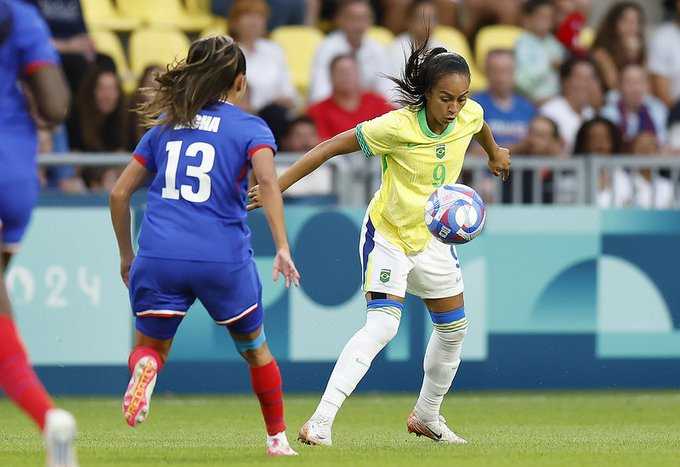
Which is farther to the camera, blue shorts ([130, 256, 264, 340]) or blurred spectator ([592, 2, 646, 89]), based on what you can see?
blurred spectator ([592, 2, 646, 89])

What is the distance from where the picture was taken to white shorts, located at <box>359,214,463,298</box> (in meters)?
8.31

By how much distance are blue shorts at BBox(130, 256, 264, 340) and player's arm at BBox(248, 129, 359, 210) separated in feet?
2.36

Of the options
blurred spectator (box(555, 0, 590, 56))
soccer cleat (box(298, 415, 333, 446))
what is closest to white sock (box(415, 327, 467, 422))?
soccer cleat (box(298, 415, 333, 446))

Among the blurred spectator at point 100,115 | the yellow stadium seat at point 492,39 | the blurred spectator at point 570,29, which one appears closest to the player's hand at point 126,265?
the blurred spectator at point 100,115

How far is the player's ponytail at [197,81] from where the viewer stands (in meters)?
7.29

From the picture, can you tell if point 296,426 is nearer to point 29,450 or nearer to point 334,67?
point 29,450

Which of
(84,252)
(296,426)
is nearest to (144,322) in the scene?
(296,426)

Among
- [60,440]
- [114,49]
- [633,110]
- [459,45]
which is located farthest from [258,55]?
[60,440]

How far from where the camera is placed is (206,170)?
7211 millimetres

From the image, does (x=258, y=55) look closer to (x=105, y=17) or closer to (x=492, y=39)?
(x=105, y=17)

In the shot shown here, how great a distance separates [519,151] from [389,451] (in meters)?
6.09

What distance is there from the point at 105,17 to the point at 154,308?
30.8 ft

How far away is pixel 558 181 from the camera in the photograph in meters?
12.9

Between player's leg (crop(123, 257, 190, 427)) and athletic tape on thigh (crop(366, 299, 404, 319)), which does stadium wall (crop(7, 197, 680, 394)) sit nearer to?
athletic tape on thigh (crop(366, 299, 404, 319))
